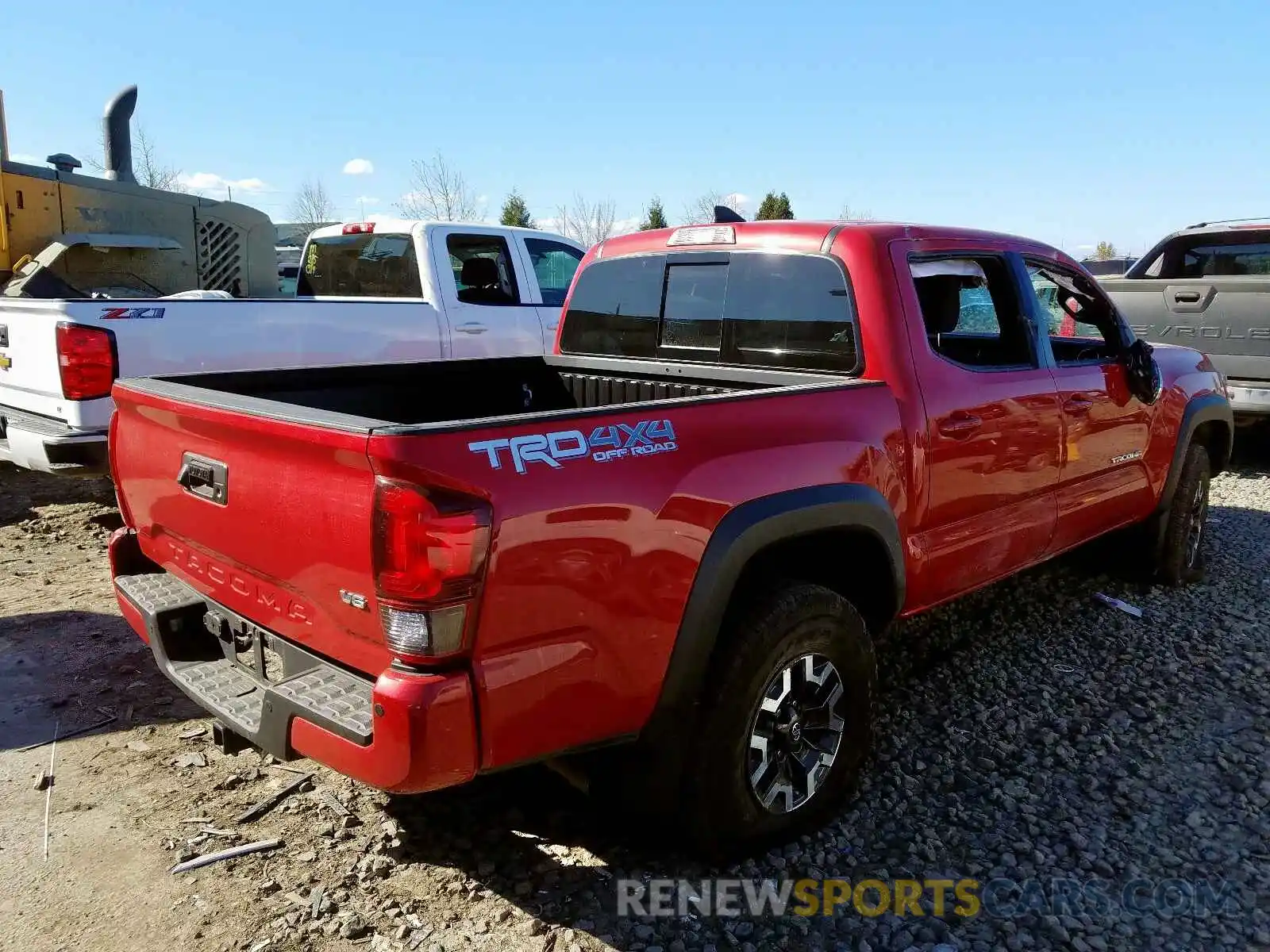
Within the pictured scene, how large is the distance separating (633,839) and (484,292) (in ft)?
17.5

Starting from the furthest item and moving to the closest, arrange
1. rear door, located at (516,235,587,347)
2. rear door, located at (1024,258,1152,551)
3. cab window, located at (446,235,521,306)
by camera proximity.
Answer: rear door, located at (516,235,587,347) < cab window, located at (446,235,521,306) < rear door, located at (1024,258,1152,551)

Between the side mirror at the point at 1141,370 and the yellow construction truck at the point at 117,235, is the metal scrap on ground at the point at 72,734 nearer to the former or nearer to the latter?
the side mirror at the point at 1141,370

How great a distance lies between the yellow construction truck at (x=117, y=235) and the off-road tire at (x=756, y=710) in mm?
6787

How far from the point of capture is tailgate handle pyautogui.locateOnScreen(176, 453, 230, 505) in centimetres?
255

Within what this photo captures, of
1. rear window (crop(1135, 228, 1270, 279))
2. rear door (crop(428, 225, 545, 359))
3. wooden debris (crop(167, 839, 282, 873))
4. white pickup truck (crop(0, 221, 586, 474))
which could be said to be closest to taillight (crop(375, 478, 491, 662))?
wooden debris (crop(167, 839, 282, 873))

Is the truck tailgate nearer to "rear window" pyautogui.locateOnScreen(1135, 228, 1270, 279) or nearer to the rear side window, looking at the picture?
the rear side window

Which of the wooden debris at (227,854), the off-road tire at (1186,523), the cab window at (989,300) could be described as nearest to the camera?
the wooden debris at (227,854)

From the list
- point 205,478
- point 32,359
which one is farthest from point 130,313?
point 205,478

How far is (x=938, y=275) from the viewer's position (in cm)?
373

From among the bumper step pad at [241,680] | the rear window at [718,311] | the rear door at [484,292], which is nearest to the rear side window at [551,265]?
the rear door at [484,292]

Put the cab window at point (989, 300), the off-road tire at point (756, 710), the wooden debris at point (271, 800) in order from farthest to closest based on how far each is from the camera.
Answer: the cab window at point (989, 300) → the wooden debris at point (271, 800) → the off-road tire at point (756, 710)

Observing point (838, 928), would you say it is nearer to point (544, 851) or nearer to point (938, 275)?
point (544, 851)

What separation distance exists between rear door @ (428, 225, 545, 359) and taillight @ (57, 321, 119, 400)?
2594 millimetres

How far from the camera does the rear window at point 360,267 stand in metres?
7.36
